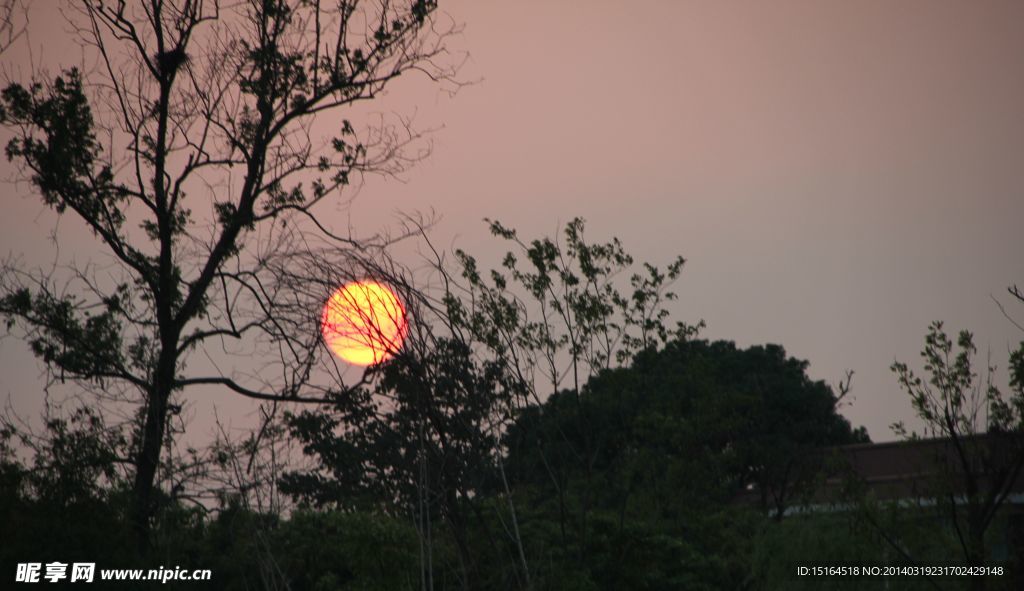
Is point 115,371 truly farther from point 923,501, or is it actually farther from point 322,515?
point 923,501

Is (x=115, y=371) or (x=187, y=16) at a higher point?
(x=187, y=16)

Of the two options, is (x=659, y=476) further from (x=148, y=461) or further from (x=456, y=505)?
(x=456, y=505)

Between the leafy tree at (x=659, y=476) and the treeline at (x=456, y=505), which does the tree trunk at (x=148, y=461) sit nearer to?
the treeline at (x=456, y=505)

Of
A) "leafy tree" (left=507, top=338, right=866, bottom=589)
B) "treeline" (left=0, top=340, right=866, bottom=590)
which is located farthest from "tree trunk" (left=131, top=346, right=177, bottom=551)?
"leafy tree" (left=507, top=338, right=866, bottom=589)

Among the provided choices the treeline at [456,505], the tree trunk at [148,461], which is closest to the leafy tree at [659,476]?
the treeline at [456,505]

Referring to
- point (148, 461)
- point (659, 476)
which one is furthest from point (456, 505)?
point (659, 476)

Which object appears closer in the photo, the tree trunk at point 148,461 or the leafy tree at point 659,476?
the tree trunk at point 148,461

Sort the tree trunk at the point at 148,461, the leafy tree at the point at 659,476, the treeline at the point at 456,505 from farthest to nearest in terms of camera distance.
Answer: the leafy tree at the point at 659,476, the tree trunk at the point at 148,461, the treeline at the point at 456,505

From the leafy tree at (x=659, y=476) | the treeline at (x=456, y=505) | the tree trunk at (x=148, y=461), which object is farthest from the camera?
the leafy tree at (x=659, y=476)

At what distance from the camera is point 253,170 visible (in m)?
13.4

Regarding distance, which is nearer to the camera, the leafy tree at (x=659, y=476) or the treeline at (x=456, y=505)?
the treeline at (x=456, y=505)

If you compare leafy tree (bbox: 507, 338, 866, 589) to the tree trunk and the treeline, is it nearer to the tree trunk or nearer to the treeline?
the treeline

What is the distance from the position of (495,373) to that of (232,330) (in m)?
5.14

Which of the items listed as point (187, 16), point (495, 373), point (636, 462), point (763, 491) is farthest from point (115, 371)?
point (763, 491)
